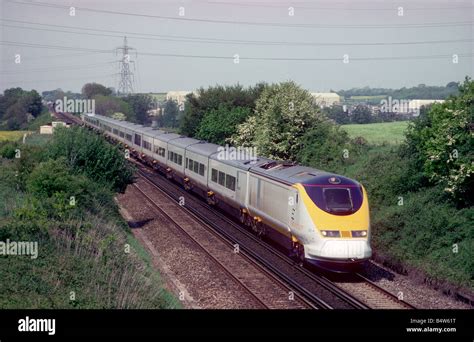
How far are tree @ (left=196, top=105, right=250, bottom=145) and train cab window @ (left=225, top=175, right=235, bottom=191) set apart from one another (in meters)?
22.5

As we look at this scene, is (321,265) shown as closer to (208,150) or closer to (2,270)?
(2,270)

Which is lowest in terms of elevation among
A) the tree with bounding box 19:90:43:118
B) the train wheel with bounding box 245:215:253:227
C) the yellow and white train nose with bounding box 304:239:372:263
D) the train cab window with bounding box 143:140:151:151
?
the train wheel with bounding box 245:215:253:227

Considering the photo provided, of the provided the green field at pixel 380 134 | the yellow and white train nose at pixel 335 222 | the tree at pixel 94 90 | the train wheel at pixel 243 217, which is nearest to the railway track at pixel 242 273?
the train wheel at pixel 243 217

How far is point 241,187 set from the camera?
79.5 ft

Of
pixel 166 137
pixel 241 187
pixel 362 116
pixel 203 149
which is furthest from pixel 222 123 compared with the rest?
pixel 362 116

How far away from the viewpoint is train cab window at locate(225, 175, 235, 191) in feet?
83.8

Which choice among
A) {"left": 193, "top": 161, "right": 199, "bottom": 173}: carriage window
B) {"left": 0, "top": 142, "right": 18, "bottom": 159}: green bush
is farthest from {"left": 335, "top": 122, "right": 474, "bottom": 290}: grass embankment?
{"left": 0, "top": 142, "right": 18, "bottom": 159}: green bush

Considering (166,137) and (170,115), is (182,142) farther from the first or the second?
(170,115)

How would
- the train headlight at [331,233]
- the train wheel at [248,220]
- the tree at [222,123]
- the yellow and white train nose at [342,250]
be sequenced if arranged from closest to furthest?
the yellow and white train nose at [342,250] < the train headlight at [331,233] < the train wheel at [248,220] < the tree at [222,123]

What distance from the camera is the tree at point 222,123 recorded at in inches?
1970

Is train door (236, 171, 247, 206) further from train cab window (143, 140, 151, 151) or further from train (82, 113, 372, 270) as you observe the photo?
train cab window (143, 140, 151, 151)

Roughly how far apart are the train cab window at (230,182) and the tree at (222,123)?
887 inches

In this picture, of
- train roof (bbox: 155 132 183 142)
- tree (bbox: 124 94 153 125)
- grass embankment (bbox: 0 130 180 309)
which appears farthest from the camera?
tree (bbox: 124 94 153 125)

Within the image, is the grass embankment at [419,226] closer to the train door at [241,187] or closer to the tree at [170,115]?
the train door at [241,187]
